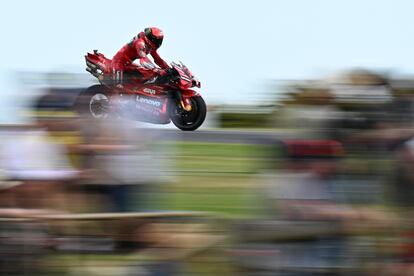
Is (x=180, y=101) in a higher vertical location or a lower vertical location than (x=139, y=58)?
lower

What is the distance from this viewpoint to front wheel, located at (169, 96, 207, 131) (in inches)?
555

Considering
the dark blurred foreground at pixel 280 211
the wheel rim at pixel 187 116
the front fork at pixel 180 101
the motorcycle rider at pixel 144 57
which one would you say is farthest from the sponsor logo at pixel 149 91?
the dark blurred foreground at pixel 280 211

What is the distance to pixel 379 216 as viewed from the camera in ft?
14.3

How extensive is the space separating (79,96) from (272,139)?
3.45ft

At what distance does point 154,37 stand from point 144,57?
0.52m

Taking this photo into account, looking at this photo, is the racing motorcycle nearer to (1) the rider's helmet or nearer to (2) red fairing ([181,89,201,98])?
(2) red fairing ([181,89,201,98])

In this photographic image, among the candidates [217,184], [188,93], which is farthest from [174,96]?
[217,184]

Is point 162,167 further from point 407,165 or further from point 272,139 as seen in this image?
point 407,165

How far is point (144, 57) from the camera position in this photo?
15.5m

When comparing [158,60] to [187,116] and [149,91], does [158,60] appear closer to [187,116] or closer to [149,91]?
[149,91]

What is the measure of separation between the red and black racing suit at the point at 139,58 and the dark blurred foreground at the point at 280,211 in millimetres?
Result: 10816

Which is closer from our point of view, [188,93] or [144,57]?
[188,93]

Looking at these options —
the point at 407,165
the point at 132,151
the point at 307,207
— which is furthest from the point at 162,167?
the point at 407,165

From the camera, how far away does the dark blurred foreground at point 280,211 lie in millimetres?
4348
